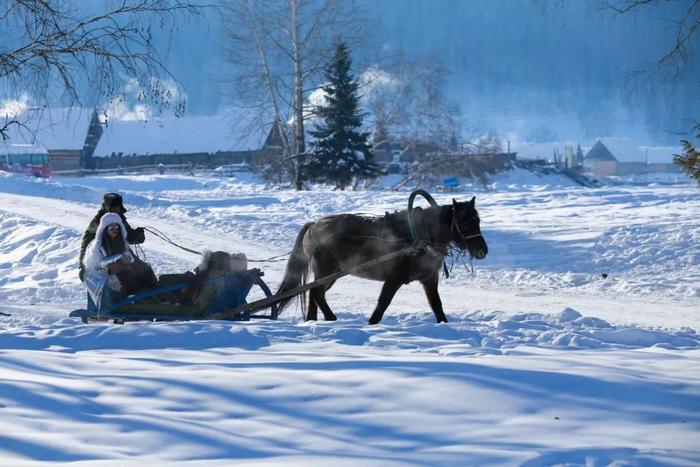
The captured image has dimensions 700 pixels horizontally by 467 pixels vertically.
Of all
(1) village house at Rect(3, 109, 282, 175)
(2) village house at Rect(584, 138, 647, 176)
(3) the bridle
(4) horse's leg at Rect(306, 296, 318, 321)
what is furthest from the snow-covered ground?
(2) village house at Rect(584, 138, 647, 176)

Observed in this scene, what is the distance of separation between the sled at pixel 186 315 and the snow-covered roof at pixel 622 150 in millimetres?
118284

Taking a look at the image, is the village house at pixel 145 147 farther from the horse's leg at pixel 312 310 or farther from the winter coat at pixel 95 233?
the winter coat at pixel 95 233

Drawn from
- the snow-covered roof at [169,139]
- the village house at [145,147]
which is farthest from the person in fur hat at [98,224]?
the snow-covered roof at [169,139]

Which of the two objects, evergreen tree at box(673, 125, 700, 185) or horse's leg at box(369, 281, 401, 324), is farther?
evergreen tree at box(673, 125, 700, 185)

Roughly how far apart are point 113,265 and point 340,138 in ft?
91.9

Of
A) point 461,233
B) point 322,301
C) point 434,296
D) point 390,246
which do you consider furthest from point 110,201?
point 461,233

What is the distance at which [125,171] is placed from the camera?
67.0 m

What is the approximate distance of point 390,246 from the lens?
10.1 meters

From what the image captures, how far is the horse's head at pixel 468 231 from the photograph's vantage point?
32.6 ft

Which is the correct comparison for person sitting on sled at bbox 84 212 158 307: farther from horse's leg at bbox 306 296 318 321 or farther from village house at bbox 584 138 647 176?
village house at bbox 584 138 647 176

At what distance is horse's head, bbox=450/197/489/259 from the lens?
9.92 metres

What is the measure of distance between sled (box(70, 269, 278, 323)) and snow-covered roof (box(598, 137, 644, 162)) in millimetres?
118284

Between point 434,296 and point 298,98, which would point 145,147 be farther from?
point 434,296

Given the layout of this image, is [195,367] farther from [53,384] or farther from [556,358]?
[556,358]
